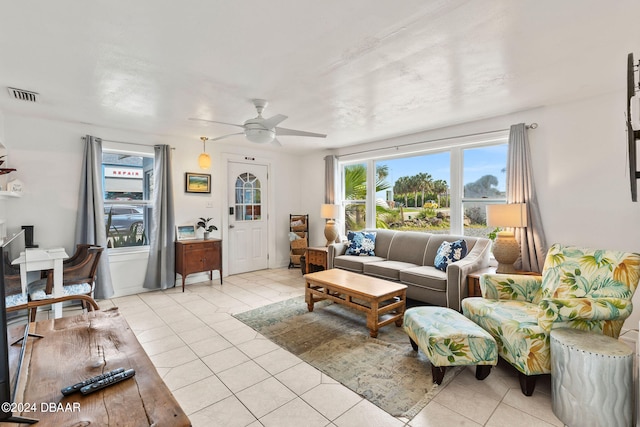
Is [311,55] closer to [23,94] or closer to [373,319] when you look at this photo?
[373,319]

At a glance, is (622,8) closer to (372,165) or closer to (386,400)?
(386,400)

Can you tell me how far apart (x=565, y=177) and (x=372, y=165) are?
2698mm

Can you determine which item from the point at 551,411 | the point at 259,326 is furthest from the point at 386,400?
the point at 259,326

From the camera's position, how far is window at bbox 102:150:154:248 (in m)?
4.33

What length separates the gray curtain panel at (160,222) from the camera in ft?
14.7

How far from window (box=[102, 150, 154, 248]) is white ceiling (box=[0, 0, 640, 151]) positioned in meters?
1.02

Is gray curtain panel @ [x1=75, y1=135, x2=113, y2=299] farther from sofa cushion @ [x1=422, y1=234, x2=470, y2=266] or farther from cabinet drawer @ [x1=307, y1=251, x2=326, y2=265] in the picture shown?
sofa cushion @ [x1=422, y1=234, x2=470, y2=266]

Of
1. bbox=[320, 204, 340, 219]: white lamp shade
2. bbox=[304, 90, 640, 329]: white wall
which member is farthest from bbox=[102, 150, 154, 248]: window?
bbox=[304, 90, 640, 329]: white wall

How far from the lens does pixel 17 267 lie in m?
2.96

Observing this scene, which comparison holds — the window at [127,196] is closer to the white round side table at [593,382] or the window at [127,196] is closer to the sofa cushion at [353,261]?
the sofa cushion at [353,261]

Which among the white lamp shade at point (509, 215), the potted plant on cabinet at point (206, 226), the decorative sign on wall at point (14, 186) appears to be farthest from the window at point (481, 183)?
the decorative sign on wall at point (14, 186)

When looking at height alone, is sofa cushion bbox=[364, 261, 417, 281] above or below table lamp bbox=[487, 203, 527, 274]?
below

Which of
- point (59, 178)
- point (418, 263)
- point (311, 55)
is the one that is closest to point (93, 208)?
point (59, 178)

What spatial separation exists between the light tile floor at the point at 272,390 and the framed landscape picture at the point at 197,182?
2247mm
